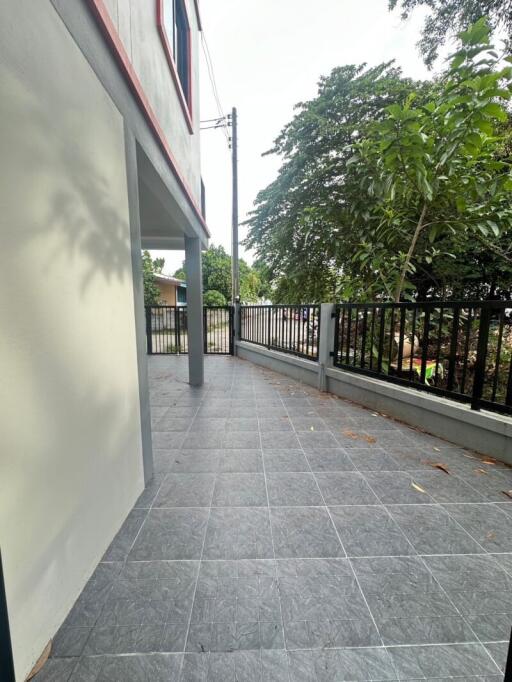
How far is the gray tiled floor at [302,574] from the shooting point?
111 cm

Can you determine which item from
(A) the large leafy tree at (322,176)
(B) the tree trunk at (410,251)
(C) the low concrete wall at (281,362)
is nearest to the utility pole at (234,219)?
(A) the large leafy tree at (322,176)

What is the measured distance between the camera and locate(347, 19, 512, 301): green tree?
2832mm

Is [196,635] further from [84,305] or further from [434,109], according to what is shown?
[434,109]

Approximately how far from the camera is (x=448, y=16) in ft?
14.8

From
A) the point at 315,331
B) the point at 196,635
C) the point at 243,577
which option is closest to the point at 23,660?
the point at 196,635

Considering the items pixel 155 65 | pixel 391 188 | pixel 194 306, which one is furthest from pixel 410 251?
pixel 155 65

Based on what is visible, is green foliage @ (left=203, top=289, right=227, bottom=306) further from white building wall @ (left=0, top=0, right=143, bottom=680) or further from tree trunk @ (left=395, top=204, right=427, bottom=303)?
white building wall @ (left=0, top=0, right=143, bottom=680)

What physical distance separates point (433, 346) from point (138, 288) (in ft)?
14.8

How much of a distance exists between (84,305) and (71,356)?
25 centimetres

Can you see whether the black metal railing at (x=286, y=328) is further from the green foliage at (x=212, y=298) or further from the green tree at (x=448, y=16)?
the green foliage at (x=212, y=298)

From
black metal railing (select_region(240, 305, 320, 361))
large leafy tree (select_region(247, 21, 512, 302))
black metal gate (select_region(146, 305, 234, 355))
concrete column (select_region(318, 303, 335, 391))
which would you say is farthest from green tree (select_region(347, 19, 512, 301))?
black metal gate (select_region(146, 305, 234, 355))

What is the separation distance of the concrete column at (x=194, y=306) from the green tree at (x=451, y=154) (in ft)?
8.29

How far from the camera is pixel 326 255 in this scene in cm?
674

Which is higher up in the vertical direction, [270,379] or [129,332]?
[129,332]
